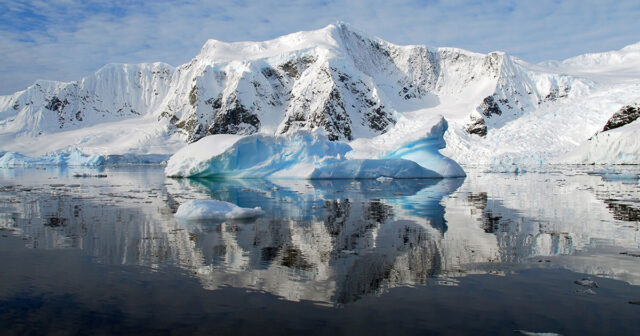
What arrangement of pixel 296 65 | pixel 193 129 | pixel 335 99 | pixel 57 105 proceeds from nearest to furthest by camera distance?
pixel 335 99
pixel 193 129
pixel 296 65
pixel 57 105

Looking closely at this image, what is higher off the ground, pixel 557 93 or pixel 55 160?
pixel 557 93

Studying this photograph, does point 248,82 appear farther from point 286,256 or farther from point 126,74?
point 286,256

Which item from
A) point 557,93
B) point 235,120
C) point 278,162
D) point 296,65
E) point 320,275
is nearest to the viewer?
point 320,275

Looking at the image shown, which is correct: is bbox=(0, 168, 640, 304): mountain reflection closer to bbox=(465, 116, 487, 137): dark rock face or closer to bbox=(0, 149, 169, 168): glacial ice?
bbox=(0, 149, 169, 168): glacial ice

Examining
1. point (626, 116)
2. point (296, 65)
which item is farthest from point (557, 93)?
point (296, 65)

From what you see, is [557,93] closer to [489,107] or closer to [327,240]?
[489,107]

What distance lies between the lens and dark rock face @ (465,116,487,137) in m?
74.6

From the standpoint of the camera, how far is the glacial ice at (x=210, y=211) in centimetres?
1034

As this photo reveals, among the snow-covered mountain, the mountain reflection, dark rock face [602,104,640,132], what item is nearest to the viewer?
the mountain reflection

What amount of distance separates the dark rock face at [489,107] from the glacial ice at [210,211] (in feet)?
251

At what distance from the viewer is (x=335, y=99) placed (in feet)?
292

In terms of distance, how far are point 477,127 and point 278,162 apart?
5533 centimetres

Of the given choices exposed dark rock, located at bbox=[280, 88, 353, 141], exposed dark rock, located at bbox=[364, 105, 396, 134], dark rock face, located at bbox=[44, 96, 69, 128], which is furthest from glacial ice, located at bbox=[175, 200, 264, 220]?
dark rock face, located at bbox=[44, 96, 69, 128]

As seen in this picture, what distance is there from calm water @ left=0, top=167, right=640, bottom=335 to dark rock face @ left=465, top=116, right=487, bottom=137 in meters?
66.8
